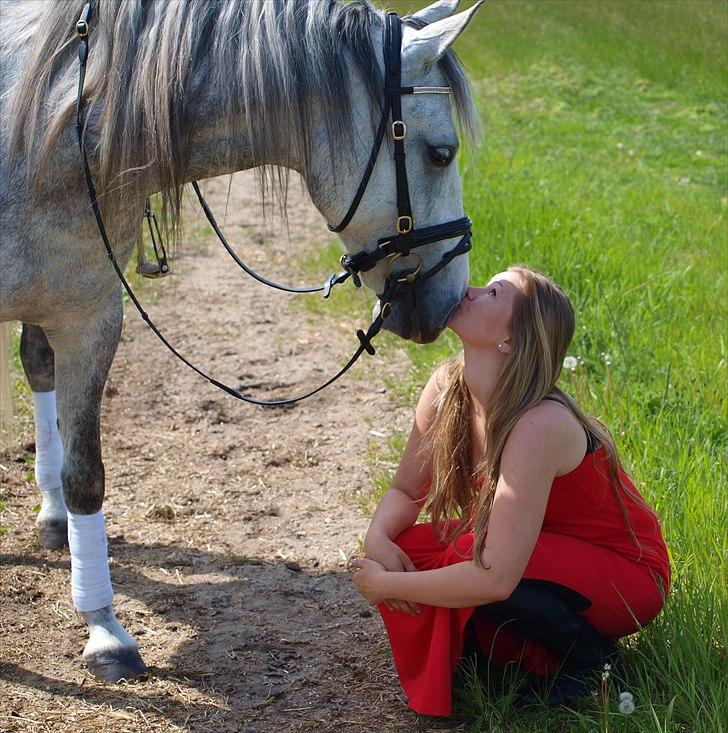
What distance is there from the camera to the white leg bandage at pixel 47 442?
3.47 meters

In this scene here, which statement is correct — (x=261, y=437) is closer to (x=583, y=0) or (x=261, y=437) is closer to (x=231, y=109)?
(x=231, y=109)

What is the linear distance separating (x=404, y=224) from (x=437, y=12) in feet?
1.95

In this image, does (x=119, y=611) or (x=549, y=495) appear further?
(x=119, y=611)

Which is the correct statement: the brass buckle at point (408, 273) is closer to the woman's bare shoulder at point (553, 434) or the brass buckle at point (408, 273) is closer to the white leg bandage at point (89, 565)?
the woman's bare shoulder at point (553, 434)

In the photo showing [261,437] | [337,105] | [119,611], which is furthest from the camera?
[261,437]

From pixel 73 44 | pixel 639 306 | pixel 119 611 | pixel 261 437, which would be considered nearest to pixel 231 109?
pixel 73 44

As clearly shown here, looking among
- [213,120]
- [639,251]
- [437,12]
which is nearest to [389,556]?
[213,120]

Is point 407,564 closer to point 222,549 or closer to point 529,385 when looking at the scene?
point 529,385

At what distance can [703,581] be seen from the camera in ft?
8.23

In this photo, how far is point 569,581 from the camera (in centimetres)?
224

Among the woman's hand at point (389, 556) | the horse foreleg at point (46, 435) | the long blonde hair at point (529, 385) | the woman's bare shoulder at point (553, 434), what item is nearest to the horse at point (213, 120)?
the long blonde hair at point (529, 385)

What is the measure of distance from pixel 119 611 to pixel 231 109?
1663mm

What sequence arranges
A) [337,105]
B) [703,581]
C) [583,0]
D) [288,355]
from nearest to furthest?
1. [337,105]
2. [703,581]
3. [288,355]
4. [583,0]

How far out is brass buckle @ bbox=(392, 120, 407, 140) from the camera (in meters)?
2.24
